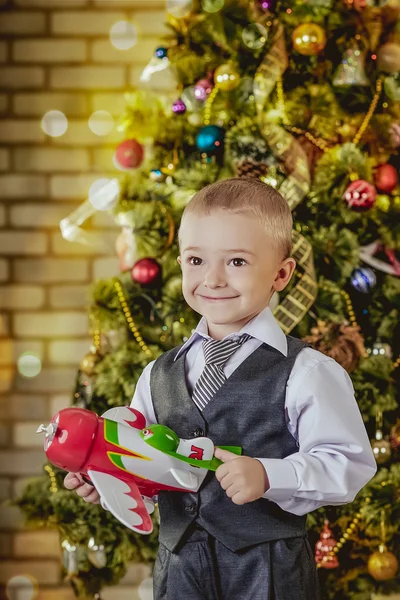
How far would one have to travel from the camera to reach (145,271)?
2.15 metres

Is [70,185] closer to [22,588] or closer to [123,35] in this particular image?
[123,35]

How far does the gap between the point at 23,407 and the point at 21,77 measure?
120 cm

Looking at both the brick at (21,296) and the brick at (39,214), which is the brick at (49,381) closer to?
the brick at (21,296)

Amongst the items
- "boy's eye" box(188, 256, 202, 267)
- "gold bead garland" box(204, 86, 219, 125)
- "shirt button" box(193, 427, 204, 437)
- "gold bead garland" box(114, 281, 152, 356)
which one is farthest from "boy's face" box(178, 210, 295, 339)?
"gold bead garland" box(204, 86, 219, 125)

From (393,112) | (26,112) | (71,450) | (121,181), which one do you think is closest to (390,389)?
(393,112)

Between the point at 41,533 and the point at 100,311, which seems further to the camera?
the point at 41,533

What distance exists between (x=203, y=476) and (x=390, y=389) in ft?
3.32

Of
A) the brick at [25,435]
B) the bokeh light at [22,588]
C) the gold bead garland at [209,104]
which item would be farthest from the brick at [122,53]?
the bokeh light at [22,588]

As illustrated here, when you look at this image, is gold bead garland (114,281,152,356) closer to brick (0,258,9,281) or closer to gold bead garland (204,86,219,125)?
gold bead garland (204,86,219,125)

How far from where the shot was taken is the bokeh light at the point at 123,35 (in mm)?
2861

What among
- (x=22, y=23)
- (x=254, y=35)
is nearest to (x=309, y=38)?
(x=254, y=35)

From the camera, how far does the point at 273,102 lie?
2.25 metres

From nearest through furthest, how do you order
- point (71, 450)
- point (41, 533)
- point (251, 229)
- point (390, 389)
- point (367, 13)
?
point (71, 450) → point (251, 229) → point (390, 389) → point (367, 13) → point (41, 533)

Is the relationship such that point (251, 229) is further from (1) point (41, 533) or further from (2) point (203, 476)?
(1) point (41, 533)
